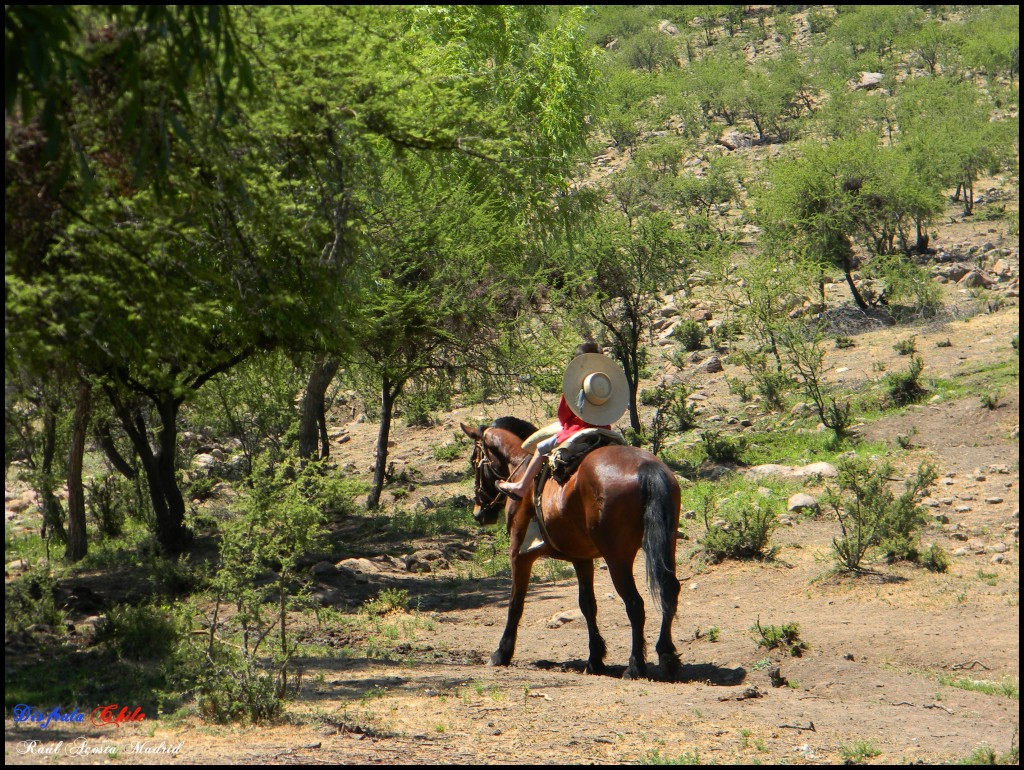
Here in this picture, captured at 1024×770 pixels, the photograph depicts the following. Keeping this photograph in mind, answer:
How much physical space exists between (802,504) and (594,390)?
694 centimetres

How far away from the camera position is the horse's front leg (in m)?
8.85

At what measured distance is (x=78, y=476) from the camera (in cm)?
1391

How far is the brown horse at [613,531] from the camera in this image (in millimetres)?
7758

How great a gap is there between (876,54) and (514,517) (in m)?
55.4

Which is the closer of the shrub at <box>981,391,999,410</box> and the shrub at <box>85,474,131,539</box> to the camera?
the shrub at <box>981,391,999,410</box>

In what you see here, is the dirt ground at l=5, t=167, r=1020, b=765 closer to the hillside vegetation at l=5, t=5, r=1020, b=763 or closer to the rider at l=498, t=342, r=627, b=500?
the hillside vegetation at l=5, t=5, r=1020, b=763

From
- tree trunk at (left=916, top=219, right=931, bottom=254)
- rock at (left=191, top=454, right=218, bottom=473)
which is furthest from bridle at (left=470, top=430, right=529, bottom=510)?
tree trunk at (left=916, top=219, right=931, bottom=254)

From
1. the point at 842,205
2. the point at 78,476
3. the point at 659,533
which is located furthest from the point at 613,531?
the point at 842,205

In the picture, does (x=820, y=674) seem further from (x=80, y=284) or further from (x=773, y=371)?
(x=773, y=371)

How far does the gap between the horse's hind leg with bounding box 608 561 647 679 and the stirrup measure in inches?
48.4

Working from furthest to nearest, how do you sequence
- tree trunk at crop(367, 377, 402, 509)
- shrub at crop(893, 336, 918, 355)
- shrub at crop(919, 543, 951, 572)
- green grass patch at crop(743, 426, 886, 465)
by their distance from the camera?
shrub at crop(893, 336, 918, 355), tree trunk at crop(367, 377, 402, 509), green grass patch at crop(743, 426, 886, 465), shrub at crop(919, 543, 951, 572)

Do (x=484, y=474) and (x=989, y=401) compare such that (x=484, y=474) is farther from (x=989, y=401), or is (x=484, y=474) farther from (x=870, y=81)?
(x=870, y=81)

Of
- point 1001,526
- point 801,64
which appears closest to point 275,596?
point 1001,526

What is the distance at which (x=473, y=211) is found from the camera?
1641 cm
